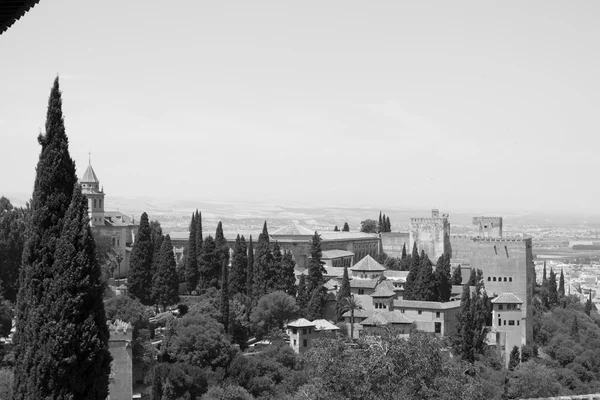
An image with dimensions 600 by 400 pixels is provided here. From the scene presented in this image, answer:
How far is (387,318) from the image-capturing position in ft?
119

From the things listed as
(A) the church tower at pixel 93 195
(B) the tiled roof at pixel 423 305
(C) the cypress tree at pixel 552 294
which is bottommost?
(C) the cypress tree at pixel 552 294

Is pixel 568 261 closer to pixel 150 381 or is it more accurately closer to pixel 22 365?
pixel 150 381

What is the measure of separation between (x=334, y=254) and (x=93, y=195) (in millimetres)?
14940

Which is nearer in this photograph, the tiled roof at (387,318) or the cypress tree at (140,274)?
the tiled roof at (387,318)

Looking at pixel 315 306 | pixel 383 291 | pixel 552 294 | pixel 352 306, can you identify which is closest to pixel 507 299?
pixel 383 291

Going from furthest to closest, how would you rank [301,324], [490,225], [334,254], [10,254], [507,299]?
[490,225], [334,254], [507,299], [10,254], [301,324]

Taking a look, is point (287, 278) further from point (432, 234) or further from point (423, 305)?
point (432, 234)

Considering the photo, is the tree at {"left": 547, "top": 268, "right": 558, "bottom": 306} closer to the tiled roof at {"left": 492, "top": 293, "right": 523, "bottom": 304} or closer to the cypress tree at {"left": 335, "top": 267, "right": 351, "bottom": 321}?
the tiled roof at {"left": 492, "top": 293, "right": 523, "bottom": 304}

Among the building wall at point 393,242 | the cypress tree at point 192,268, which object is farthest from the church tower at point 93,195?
the building wall at point 393,242

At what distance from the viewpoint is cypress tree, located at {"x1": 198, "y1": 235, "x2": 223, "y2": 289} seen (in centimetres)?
4019

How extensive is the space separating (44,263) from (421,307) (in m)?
24.7

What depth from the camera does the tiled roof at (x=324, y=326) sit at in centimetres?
3434

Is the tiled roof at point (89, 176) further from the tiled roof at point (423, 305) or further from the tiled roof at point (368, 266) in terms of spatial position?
the tiled roof at point (423, 305)

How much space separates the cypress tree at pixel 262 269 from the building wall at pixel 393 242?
25082 millimetres
